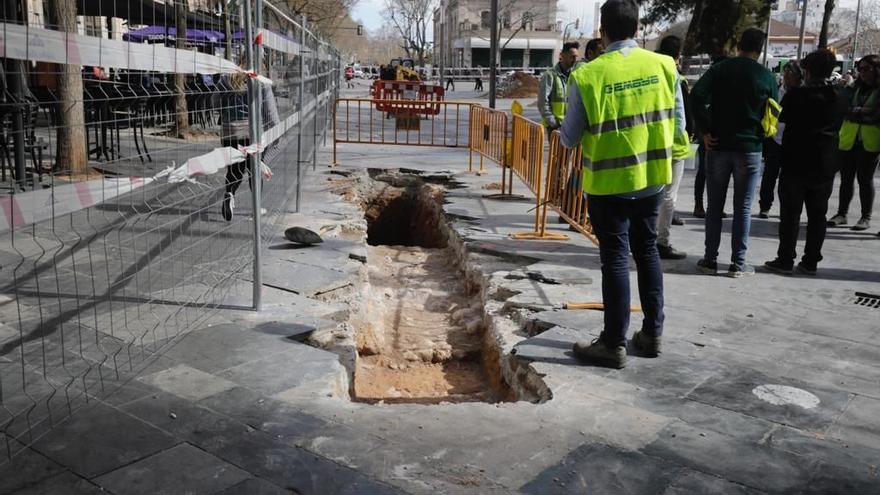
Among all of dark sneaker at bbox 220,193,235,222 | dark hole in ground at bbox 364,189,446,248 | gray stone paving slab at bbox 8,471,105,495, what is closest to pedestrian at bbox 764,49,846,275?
dark hole in ground at bbox 364,189,446,248

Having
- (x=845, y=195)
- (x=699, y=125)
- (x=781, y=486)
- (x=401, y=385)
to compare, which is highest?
(x=699, y=125)

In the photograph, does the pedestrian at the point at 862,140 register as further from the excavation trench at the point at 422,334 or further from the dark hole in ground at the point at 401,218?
the dark hole in ground at the point at 401,218

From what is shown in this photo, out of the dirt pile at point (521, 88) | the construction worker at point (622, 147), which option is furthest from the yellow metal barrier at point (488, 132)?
the dirt pile at point (521, 88)

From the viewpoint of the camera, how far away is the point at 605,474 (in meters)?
3.19

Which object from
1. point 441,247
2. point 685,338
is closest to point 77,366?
point 685,338

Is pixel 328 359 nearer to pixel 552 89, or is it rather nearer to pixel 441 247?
pixel 552 89

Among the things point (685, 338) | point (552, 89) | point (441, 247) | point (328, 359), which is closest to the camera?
point (328, 359)

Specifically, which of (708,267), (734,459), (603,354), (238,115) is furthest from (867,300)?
(238,115)

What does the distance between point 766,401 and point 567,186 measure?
3.72 m

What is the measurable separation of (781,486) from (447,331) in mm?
3548

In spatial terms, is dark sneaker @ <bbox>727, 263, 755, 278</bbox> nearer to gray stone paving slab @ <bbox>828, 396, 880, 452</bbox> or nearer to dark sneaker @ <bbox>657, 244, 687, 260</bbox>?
dark sneaker @ <bbox>657, 244, 687, 260</bbox>

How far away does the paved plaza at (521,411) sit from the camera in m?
3.11

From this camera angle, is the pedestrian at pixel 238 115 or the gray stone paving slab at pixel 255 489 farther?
the pedestrian at pixel 238 115

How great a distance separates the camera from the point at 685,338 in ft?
16.4
